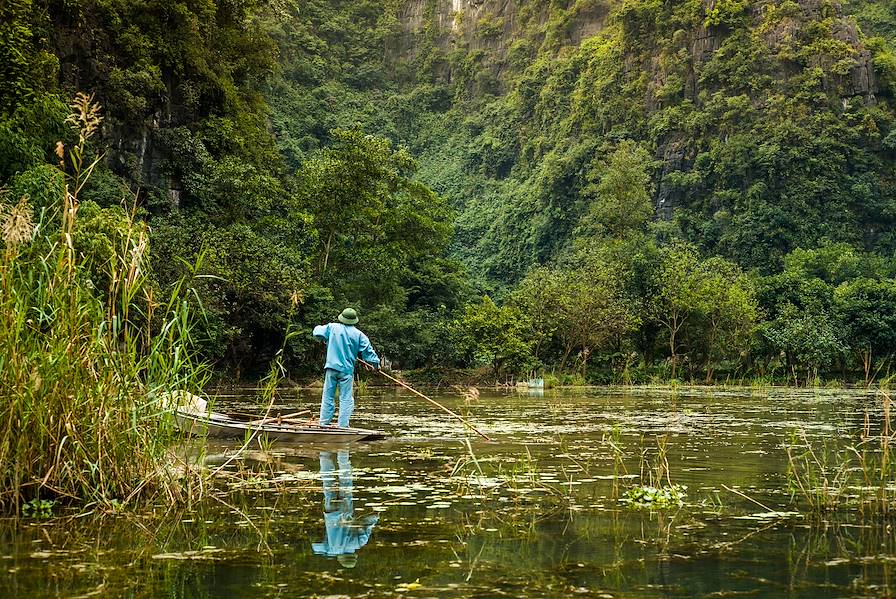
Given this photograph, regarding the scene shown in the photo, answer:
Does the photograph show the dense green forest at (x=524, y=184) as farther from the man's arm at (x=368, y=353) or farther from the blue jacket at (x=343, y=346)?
the man's arm at (x=368, y=353)

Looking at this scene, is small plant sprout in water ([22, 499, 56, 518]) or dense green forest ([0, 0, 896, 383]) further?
dense green forest ([0, 0, 896, 383])

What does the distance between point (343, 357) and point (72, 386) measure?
594 centimetres

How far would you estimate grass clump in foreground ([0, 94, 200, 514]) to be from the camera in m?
5.65

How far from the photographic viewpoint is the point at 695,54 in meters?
68.6

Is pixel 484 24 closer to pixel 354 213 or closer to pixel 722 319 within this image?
pixel 722 319

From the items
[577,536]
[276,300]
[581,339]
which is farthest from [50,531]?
[581,339]

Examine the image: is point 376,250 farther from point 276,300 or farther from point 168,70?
point 168,70

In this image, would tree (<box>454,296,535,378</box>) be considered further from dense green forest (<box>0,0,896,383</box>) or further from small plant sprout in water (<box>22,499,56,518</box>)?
small plant sprout in water (<box>22,499,56,518</box>)

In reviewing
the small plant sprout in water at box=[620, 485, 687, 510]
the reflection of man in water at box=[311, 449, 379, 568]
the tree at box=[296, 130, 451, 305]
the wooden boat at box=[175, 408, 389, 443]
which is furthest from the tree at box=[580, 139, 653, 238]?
the small plant sprout in water at box=[620, 485, 687, 510]

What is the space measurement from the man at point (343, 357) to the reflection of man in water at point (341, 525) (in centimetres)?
365

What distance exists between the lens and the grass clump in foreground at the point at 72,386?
18.5ft

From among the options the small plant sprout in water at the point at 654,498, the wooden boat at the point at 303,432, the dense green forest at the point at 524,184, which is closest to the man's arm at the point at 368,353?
the wooden boat at the point at 303,432

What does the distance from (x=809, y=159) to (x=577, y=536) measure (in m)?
60.2

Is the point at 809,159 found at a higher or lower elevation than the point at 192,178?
higher
